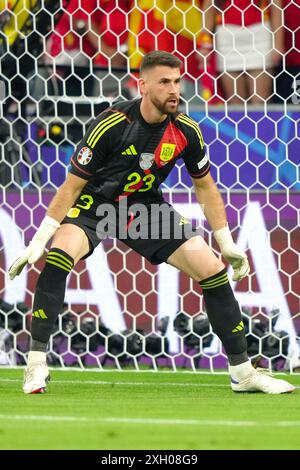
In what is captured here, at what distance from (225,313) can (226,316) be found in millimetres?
18

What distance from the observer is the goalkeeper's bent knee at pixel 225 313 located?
23.0 feet

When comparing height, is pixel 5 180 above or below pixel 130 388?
above

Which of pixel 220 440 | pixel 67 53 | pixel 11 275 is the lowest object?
pixel 220 440

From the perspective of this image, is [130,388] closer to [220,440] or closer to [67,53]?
[220,440]

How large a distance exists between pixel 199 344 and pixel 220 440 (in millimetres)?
3727

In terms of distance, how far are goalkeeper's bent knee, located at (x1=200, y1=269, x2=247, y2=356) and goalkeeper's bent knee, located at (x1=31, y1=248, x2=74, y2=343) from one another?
2.49 ft

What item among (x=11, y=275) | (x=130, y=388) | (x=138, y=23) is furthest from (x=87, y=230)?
(x=138, y=23)

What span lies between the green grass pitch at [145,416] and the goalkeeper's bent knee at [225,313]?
0.28m

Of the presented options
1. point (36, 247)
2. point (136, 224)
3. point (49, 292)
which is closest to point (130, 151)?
point (136, 224)

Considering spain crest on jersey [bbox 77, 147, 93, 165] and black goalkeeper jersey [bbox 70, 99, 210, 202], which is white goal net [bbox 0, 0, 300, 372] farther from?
spain crest on jersey [bbox 77, 147, 93, 165]

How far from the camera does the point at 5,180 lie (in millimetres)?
8961

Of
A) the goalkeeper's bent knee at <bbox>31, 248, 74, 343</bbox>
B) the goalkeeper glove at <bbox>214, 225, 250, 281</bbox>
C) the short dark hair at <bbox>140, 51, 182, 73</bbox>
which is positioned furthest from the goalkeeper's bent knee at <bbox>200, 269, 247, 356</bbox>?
the short dark hair at <bbox>140, 51, 182, 73</bbox>

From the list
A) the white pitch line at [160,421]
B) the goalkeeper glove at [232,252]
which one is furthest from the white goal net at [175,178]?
the white pitch line at [160,421]

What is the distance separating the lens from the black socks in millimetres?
6996
